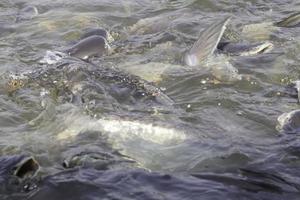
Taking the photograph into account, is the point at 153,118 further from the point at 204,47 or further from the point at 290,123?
the point at 204,47

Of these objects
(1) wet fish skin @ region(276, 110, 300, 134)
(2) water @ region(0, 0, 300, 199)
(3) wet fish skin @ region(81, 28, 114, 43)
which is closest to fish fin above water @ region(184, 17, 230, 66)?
(2) water @ region(0, 0, 300, 199)

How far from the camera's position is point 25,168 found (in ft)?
9.81

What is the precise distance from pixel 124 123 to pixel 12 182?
3.11 ft

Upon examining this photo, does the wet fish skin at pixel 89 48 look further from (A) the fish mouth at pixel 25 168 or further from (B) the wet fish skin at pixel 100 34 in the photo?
(A) the fish mouth at pixel 25 168

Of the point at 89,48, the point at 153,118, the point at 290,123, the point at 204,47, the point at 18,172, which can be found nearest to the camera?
the point at 18,172

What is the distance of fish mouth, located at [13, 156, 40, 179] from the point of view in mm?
2955

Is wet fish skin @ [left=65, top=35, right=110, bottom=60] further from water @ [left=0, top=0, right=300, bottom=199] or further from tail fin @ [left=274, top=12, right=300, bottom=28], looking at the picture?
tail fin @ [left=274, top=12, right=300, bottom=28]

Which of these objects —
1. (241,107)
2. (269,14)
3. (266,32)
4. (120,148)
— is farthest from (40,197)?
(269,14)

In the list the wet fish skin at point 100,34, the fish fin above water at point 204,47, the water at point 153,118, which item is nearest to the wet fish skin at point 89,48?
the water at point 153,118

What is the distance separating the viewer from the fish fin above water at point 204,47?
190 inches

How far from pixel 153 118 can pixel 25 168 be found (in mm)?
1102

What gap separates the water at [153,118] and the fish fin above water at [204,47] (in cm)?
13

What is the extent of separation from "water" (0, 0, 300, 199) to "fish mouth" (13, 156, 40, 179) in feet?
0.25

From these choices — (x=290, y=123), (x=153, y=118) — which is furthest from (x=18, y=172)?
(x=290, y=123)
